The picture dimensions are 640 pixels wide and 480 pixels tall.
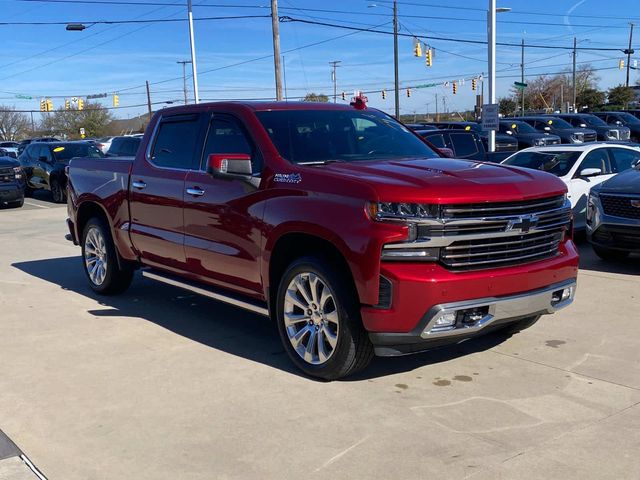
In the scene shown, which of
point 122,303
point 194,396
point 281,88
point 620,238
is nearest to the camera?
point 194,396

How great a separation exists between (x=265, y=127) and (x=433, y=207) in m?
1.77

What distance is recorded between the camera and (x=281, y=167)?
509 centimetres

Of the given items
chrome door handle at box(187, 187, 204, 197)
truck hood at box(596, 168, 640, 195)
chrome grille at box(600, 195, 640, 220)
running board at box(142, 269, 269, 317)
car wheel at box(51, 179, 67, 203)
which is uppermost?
chrome door handle at box(187, 187, 204, 197)

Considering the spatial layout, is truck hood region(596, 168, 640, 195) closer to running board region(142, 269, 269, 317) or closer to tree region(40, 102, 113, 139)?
running board region(142, 269, 269, 317)

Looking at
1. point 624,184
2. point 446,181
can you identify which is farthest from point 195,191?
point 624,184

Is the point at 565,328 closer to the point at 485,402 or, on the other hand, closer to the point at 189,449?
the point at 485,402

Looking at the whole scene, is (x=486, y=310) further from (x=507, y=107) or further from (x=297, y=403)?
(x=507, y=107)

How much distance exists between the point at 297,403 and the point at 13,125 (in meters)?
119

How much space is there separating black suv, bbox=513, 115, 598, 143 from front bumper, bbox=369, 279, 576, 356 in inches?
936

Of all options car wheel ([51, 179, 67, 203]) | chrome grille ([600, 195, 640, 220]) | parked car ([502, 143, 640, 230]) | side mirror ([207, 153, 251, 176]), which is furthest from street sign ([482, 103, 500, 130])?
side mirror ([207, 153, 251, 176])

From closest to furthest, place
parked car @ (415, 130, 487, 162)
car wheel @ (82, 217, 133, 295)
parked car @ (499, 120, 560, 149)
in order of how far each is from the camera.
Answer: car wheel @ (82, 217, 133, 295) → parked car @ (415, 130, 487, 162) → parked car @ (499, 120, 560, 149)

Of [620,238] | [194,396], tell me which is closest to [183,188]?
[194,396]

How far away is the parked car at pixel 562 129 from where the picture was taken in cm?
2713

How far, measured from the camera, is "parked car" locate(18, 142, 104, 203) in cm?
1997
